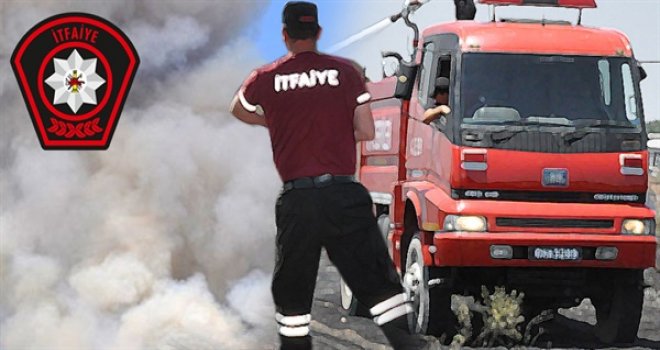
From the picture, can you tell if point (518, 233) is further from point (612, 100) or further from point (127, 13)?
point (127, 13)

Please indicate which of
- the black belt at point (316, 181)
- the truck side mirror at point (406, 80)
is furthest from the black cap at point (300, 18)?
the truck side mirror at point (406, 80)

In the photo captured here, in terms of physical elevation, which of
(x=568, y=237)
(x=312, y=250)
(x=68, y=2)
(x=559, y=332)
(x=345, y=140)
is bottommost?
(x=559, y=332)

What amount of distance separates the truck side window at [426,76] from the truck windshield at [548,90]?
1.66 feet

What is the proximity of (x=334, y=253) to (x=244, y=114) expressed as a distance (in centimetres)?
87

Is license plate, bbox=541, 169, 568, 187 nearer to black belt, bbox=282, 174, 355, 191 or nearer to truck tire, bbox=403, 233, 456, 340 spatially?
truck tire, bbox=403, 233, 456, 340

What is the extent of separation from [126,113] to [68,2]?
1.16m

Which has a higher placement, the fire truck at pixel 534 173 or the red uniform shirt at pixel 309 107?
the red uniform shirt at pixel 309 107

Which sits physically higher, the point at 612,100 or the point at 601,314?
the point at 612,100

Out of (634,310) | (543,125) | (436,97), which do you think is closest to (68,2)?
(436,97)

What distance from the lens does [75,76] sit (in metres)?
8.35

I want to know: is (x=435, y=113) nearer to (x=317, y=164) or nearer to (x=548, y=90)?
(x=548, y=90)

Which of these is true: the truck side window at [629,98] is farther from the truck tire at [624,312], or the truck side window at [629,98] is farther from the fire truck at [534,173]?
the truck tire at [624,312]

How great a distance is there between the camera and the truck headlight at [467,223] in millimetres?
7992

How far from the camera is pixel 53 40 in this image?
878 centimetres
